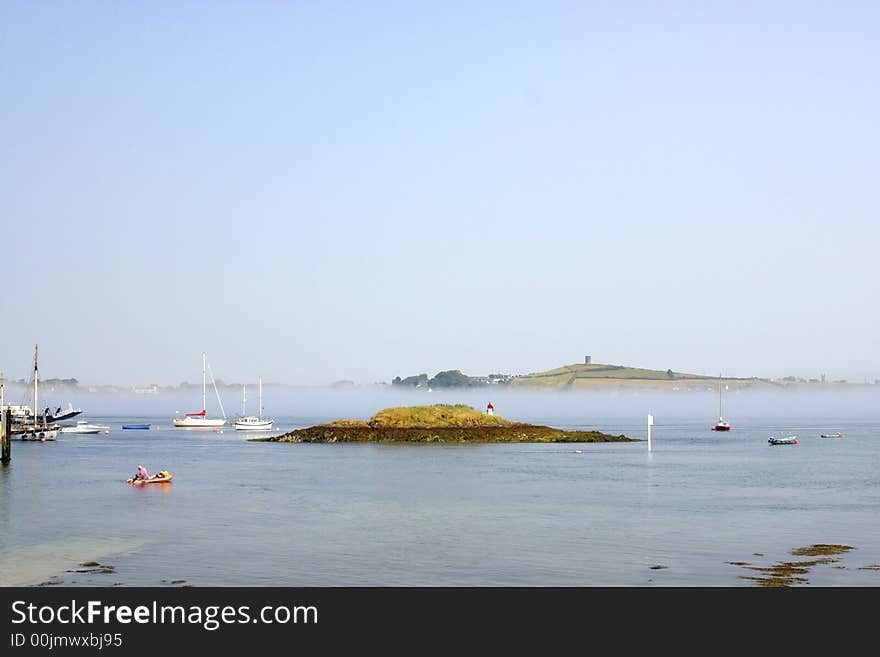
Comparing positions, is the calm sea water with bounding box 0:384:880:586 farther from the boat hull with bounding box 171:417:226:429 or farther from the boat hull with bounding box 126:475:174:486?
the boat hull with bounding box 171:417:226:429

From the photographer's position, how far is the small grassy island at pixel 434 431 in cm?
11675

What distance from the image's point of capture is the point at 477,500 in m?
52.0

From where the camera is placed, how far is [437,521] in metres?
43.1

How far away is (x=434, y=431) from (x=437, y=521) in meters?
75.9

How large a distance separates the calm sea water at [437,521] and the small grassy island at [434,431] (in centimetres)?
3058

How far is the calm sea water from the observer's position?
1164 inches

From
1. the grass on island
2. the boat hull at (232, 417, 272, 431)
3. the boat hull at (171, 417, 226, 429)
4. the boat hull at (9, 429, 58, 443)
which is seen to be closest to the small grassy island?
the grass on island

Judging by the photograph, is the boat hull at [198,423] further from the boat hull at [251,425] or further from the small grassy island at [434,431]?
the small grassy island at [434,431]

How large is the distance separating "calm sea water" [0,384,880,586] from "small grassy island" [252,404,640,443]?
30.6 metres

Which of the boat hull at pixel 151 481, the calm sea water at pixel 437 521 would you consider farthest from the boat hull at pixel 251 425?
the boat hull at pixel 151 481

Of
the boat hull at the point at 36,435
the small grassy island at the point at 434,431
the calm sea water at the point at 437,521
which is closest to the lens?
the calm sea water at the point at 437,521

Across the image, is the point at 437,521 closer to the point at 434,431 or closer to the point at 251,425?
the point at 434,431

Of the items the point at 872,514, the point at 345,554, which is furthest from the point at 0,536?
the point at 872,514
